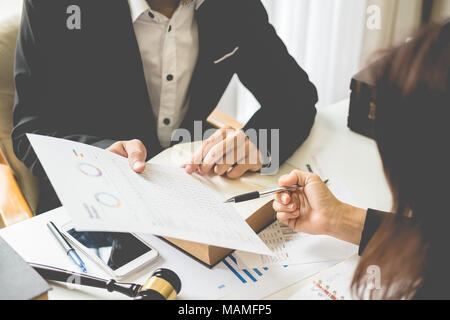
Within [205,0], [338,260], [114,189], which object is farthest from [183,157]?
[205,0]

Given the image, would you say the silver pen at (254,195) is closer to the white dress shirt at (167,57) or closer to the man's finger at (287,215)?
the man's finger at (287,215)

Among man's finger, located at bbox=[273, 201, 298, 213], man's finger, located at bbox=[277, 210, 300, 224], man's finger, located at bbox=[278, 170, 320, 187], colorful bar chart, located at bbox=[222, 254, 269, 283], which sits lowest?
colorful bar chart, located at bbox=[222, 254, 269, 283]

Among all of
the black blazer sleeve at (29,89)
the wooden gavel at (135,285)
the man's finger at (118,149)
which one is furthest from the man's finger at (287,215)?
the black blazer sleeve at (29,89)

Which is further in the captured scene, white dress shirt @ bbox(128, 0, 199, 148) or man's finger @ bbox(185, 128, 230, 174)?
white dress shirt @ bbox(128, 0, 199, 148)

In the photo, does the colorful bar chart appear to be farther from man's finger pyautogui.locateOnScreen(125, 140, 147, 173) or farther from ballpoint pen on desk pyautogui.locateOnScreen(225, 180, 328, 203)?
man's finger pyautogui.locateOnScreen(125, 140, 147, 173)

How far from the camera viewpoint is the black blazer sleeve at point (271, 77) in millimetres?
1077

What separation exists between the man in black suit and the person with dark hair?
1.25ft

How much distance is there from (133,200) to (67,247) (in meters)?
0.20

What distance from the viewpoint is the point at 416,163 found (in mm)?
510

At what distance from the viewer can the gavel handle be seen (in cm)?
63

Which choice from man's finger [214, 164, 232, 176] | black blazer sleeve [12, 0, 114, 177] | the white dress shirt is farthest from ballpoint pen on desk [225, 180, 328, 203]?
the white dress shirt

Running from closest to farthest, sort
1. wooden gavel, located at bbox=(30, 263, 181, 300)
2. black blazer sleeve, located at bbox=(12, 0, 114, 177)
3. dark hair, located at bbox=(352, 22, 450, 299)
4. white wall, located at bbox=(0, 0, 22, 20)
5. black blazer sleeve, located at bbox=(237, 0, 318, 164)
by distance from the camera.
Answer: dark hair, located at bbox=(352, 22, 450, 299), wooden gavel, located at bbox=(30, 263, 181, 300), black blazer sleeve, located at bbox=(12, 0, 114, 177), black blazer sleeve, located at bbox=(237, 0, 318, 164), white wall, located at bbox=(0, 0, 22, 20)

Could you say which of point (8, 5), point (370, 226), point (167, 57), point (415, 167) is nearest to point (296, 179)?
point (370, 226)

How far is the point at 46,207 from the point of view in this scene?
1.08 m
